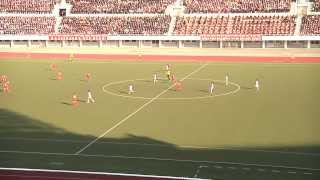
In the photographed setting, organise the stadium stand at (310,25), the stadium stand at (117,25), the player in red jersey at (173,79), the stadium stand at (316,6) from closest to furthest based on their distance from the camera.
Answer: the player in red jersey at (173,79) → the stadium stand at (310,25) → the stadium stand at (316,6) → the stadium stand at (117,25)

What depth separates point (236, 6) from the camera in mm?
70062

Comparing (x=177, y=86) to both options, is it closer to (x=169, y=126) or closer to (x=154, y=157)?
(x=169, y=126)

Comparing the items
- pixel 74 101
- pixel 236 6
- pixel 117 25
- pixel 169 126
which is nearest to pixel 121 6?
pixel 117 25

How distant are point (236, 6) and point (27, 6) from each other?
2814cm

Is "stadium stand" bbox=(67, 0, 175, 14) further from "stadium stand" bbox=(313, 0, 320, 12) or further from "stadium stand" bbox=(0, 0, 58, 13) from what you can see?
"stadium stand" bbox=(313, 0, 320, 12)

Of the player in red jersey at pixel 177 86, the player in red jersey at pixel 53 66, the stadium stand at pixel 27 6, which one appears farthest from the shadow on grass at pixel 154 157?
the stadium stand at pixel 27 6

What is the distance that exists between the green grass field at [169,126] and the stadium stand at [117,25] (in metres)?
25.5

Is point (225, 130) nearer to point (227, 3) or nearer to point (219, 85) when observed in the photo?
point (219, 85)

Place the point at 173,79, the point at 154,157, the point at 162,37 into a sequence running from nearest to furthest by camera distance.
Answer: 1. the point at 154,157
2. the point at 173,79
3. the point at 162,37

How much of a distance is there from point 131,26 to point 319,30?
73.6 feet

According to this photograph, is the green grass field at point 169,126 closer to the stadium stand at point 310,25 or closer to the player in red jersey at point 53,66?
the player in red jersey at point 53,66

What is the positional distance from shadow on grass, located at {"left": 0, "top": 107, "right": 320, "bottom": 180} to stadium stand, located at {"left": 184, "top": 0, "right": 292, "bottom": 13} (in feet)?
152

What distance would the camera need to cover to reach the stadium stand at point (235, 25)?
65000 millimetres

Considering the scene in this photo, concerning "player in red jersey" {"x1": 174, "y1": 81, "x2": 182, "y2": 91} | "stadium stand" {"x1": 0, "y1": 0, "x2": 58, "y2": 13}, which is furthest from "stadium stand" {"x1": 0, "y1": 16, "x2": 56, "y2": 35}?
"player in red jersey" {"x1": 174, "y1": 81, "x2": 182, "y2": 91}
